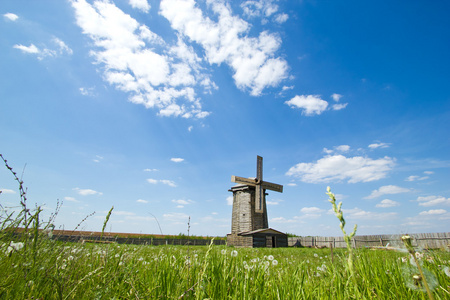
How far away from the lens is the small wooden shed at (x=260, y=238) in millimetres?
25250

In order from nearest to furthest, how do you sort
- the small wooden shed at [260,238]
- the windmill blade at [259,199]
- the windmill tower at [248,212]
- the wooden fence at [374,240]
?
the wooden fence at [374,240] < the small wooden shed at [260,238] < the windmill tower at [248,212] < the windmill blade at [259,199]

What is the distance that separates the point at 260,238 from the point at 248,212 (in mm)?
2777

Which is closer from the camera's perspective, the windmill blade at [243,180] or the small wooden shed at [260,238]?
the small wooden shed at [260,238]

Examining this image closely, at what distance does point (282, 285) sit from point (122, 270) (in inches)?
67.8

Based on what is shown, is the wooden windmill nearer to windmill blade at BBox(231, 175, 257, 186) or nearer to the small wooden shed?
windmill blade at BBox(231, 175, 257, 186)

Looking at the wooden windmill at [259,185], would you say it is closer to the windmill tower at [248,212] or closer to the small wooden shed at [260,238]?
the windmill tower at [248,212]

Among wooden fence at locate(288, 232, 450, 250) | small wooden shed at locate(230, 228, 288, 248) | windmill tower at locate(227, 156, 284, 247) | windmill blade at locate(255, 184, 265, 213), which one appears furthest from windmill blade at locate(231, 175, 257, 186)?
wooden fence at locate(288, 232, 450, 250)

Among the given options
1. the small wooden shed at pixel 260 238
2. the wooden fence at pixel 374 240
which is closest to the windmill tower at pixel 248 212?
the small wooden shed at pixel 260 238

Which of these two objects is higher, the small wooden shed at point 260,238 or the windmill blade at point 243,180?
the windmill blade at point 243,180

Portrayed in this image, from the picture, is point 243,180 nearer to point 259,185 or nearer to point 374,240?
point 259,185

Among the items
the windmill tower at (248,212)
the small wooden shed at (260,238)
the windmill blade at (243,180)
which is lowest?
the small wooden shed at (260,238)

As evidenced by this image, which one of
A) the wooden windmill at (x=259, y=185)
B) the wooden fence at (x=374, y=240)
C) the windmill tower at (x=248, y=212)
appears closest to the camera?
the wooden fence at (x=374, y=240)

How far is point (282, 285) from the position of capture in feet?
8.16

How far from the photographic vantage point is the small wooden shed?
2525 centimetres
